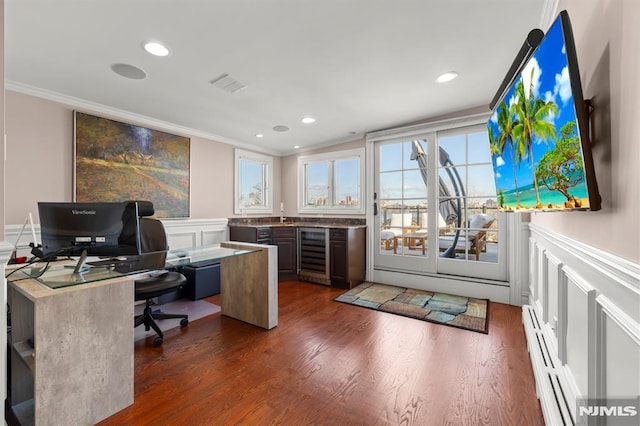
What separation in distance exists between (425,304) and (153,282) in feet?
9.40

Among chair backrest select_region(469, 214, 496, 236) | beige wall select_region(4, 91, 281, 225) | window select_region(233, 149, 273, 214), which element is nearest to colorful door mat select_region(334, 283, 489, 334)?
chair backrest select_region(469, 214, 496, 236)

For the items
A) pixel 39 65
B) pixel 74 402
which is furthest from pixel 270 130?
pixel 74 402

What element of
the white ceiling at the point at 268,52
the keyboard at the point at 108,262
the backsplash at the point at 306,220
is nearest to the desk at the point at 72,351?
the keyboard at the point at 108,262

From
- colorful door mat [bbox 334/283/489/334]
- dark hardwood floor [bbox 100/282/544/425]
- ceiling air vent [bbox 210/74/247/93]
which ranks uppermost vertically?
ceiling air vent [bbox 210/74/247/93]

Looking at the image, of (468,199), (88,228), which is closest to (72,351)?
(88,228)

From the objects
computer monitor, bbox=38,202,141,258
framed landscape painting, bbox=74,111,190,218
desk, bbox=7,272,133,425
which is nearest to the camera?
desk, bbox=7,272,133,425

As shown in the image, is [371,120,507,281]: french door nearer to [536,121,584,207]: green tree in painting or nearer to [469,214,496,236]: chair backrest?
[469,214,496,236]: chair backrest

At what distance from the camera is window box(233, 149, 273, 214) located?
15.1 feet

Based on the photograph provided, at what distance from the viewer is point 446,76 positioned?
2.50 meters

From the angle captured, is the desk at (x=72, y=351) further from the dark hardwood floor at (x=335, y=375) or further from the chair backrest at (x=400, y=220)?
the chair backrest at (x=400, y=220)

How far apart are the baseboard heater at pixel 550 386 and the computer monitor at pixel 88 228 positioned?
7.78 feet

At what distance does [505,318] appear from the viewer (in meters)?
2.78

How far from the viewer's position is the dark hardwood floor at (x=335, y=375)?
1.50 metres

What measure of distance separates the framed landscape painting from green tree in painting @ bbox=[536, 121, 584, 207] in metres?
3.83
